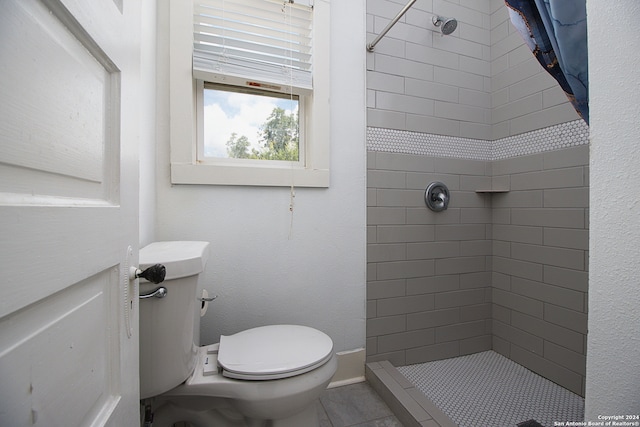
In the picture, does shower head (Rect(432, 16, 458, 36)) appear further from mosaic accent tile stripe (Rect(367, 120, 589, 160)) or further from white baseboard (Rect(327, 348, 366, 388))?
white baseboard (Rect(327, 348, 366, 388))

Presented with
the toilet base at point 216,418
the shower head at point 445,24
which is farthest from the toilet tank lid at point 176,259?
the shower head at point 445,24

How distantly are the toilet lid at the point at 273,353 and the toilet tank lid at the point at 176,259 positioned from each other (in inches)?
13.5

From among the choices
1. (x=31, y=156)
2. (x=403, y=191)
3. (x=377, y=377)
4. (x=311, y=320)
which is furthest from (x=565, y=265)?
(x=31, y=156)

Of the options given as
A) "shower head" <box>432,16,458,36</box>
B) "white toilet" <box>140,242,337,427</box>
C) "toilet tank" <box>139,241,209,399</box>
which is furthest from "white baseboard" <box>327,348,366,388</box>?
"shower head" <box>432,16,458,36</box>

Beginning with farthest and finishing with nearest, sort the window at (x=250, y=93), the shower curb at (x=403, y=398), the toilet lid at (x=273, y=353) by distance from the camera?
the window at (x=250, y=93) → the shower curb at (x=403, y=398) → the toilet lid at (x=273, y=353)

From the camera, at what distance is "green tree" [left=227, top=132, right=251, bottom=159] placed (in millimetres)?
1335

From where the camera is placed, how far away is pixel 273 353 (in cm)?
90

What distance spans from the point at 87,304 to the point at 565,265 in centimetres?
192

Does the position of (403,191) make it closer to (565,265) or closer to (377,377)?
(565,265)

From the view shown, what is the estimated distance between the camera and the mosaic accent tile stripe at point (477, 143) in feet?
4.42

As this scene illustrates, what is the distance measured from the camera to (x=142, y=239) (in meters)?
0.94

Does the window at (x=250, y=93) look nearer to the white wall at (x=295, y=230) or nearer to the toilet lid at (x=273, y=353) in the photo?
the white wall at (x=295, y=230)

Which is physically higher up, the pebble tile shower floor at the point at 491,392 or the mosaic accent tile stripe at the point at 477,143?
the mosaic accent tile stripe at the point at 477,143

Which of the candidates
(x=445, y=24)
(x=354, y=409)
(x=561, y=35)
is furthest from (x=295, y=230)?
(x=445, y=24)
